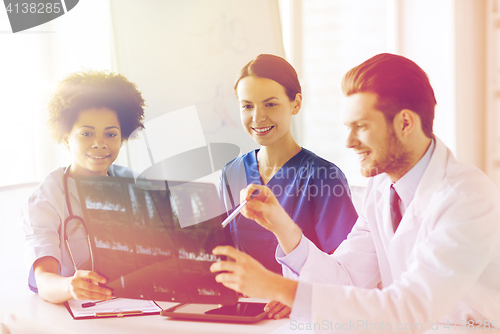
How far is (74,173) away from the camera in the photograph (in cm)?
125

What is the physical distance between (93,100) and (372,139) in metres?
0.89

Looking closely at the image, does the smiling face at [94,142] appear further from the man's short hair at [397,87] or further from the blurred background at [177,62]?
the man's short hair at [397,87]

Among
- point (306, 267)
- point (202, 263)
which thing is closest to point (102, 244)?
point (202, 263)

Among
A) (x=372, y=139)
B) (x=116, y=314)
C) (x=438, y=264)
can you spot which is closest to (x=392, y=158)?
(x=372, y=139)

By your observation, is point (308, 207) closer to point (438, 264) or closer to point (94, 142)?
point (438, 264)

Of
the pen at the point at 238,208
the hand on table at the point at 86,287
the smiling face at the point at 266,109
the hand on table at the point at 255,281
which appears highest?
the smiling face at the point at 266,109

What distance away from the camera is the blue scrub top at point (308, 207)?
1.21 metres

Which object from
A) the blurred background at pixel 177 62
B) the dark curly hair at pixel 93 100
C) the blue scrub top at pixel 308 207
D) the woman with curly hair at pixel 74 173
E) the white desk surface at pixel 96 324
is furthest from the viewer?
the blurred background at pixel 177 62

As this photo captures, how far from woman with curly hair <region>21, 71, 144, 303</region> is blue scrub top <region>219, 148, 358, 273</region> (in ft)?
1.43

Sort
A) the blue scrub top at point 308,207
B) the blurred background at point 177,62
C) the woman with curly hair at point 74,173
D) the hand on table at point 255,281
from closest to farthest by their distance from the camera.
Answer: the hand on table at point 255,281 → the woman with curly hair at point 74,173 → the blue scrub top at point 308,207 → the blurred background at point 177,62

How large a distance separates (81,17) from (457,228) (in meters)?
1.66

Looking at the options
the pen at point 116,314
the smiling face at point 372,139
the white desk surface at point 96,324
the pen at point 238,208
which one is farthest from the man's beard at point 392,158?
the pen at point 116,314

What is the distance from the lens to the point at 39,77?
1.70 metres

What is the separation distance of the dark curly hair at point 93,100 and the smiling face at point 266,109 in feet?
1.38
